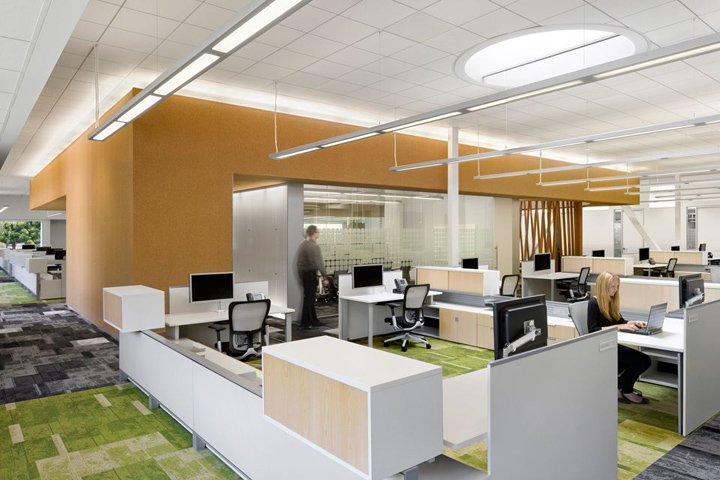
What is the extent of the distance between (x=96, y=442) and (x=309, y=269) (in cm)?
502

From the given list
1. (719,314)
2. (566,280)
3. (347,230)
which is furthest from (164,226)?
(566,280)

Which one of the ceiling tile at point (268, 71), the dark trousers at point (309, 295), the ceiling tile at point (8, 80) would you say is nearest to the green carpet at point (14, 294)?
the dark trousers at point (309, 295)

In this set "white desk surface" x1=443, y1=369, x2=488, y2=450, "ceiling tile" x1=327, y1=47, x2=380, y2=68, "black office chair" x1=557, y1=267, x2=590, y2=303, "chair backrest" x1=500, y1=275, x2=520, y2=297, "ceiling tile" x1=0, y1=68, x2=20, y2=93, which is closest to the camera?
"white desk surface" x1=443, y1=369, x2=488, y2=450

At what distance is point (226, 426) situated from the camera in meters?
3.11

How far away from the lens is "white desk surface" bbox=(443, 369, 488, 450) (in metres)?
2.08

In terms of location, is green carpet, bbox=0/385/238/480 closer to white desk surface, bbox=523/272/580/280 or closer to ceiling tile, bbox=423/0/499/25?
ceiling tile, bbox=423/0/499/25

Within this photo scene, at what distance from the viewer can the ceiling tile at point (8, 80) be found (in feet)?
12.4

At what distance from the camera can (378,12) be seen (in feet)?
14.6

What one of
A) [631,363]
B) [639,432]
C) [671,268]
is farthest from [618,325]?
[671,268]

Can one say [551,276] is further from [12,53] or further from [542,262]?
[12,53]

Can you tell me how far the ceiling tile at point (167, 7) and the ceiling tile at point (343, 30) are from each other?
3.90ft

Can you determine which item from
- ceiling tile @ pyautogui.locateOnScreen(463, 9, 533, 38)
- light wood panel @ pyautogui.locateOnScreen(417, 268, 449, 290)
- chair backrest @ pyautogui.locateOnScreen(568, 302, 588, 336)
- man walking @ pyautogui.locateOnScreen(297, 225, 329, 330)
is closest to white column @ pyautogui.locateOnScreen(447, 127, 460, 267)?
light wood panel @ pyautogui.locateOnScreen(417, 268, 449, 290)

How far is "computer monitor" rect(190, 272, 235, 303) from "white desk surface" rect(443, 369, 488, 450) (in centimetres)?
382

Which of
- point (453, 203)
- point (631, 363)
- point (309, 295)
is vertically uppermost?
point (453, 203)
